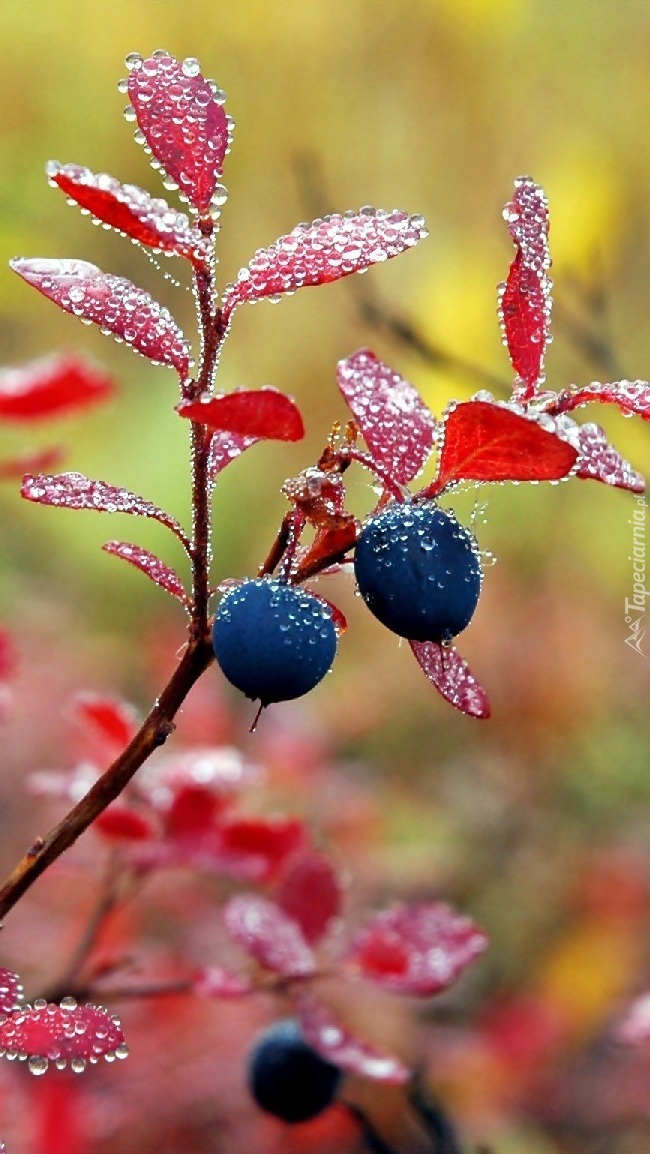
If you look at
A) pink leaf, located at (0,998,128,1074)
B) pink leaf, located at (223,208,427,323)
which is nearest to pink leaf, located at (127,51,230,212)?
pink leaf, located at (223,208,427,323)

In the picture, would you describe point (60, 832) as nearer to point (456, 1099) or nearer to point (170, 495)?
point (456, 1099)

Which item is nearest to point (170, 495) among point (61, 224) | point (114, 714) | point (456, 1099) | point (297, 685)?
point (61, 224)

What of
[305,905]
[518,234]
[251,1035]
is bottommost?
[251,1035]

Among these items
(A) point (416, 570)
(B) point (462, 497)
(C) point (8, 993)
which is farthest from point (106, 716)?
(B) point (462, 497)

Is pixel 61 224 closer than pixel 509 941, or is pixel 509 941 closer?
pixel 509 941

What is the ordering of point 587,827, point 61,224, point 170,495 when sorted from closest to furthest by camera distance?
point 587,827
point 170,495
point 61,224

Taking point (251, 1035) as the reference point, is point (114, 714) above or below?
above

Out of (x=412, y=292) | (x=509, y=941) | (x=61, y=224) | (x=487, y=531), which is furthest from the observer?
(x=61, y=224)
